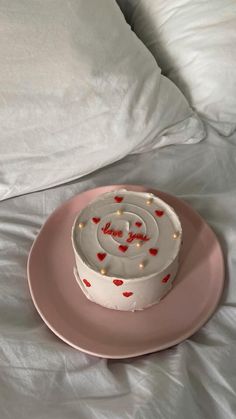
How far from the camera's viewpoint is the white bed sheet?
0.50 m

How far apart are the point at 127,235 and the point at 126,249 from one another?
25 millimetres

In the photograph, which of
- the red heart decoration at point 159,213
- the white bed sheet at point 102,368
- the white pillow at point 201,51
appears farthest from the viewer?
the white pillow at point 201,51

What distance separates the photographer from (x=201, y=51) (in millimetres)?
804

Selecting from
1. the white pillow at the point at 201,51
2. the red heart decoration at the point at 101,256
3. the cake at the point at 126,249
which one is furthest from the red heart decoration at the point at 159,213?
the white pillow at the point at 201,51

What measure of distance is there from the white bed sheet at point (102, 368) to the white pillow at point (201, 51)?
219 mm

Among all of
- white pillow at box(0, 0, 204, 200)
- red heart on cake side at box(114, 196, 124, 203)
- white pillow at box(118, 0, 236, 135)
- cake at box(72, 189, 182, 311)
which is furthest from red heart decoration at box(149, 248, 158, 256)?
white pillow at box(118, 0, 236, 135)

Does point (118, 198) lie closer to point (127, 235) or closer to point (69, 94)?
point (127, 235)

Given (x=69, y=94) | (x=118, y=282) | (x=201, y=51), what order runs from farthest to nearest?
1. (x=201, y=51)
2. (x=69, y=94)
3. (x=118, y=282)

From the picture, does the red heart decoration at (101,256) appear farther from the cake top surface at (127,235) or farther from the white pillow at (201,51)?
the white pillow at (201,51)

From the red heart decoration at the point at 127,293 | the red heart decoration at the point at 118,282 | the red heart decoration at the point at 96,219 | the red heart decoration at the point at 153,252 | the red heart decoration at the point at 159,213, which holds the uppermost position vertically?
the red heart decoration at the point at 159,213

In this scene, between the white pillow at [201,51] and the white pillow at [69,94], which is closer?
the white pillow at [69,94]

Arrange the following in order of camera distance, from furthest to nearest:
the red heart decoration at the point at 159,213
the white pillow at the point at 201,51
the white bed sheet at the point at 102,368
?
1. the white pillow at the point at 201,51
2. the red heart decoration at the point at 159,213
3. the white bed sheet at the point at 102,368

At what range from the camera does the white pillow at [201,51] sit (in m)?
0.80

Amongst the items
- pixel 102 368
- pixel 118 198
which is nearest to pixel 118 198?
pixel 118 198
